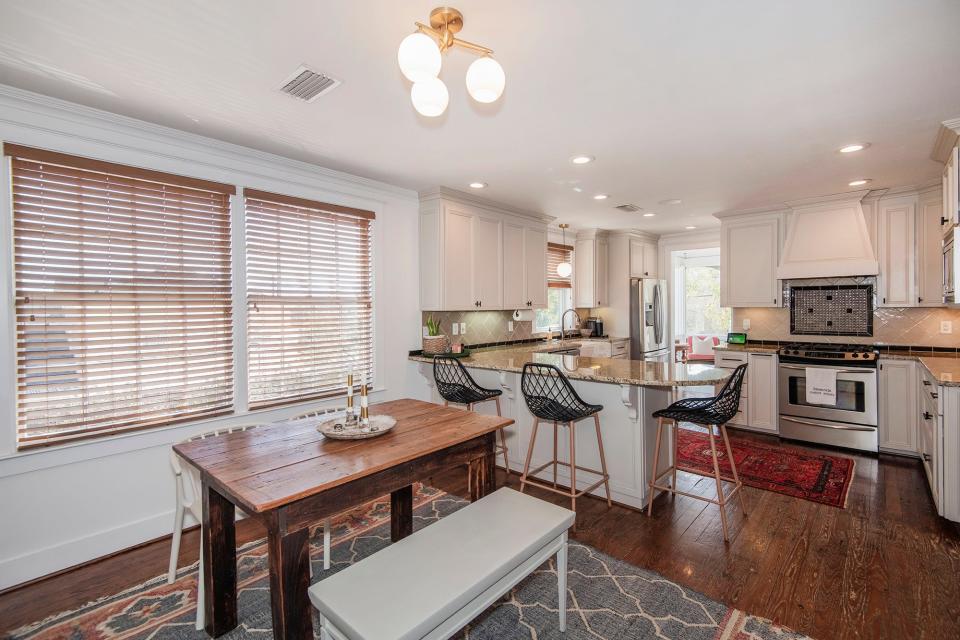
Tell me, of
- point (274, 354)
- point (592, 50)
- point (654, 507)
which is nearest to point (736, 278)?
point (654, 507)

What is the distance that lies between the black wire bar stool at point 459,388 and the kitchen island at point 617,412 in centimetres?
9

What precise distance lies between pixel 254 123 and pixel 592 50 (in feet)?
6.50

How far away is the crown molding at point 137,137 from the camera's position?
2324mm

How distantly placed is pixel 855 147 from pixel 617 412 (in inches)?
96.2

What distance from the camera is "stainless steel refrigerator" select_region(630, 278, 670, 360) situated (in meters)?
6.45

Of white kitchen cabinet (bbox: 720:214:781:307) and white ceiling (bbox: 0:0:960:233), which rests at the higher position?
white ceiling (bbox: 0:0:960:233)

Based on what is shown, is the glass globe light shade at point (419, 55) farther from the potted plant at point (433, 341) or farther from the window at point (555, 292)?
the window at point (555, 292)

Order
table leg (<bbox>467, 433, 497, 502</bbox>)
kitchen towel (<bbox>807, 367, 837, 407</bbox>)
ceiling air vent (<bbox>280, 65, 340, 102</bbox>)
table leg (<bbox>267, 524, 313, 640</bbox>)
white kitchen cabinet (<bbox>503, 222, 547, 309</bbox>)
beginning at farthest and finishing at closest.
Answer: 1. white kitchen cabinet (<bbox>503, 222, 547, 309</bbox>)
2. kitchen towel (<bbox>807, 367, 837, 407</bbox>)
3. table leg (<bbox>467, 433, 497, 502</bbox>)
4. ceiling air vent (<bbox>280, 65, 340, 102</bbox>)
5. table leg (<bbox>267, 524, 313, 640</bbox>)

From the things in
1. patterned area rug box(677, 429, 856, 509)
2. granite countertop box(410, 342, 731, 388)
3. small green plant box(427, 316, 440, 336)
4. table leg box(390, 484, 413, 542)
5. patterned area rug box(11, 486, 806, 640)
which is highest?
small green plant box(427, 316, 440, 336)

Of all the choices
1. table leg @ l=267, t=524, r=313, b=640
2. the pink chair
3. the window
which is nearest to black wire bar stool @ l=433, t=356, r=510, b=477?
table leg @ l=267, t=524, r=313, b=640

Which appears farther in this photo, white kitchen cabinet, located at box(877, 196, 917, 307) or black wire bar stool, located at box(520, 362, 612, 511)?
white kitchen cabinet, located at box(877, 196, 917, 307)

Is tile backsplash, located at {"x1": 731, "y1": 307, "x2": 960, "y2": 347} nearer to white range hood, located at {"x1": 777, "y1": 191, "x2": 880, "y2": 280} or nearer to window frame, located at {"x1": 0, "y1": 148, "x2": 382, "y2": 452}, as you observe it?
white range hood, located at {"x1": 777, "y1": 191, "x2": 880, "y2": 280}

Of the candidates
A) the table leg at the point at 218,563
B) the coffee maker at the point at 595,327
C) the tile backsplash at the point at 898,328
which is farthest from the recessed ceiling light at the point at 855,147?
the table leg at the point at 218,563

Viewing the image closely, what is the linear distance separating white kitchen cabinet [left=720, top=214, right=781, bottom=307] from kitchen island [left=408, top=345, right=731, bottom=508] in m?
2.32
